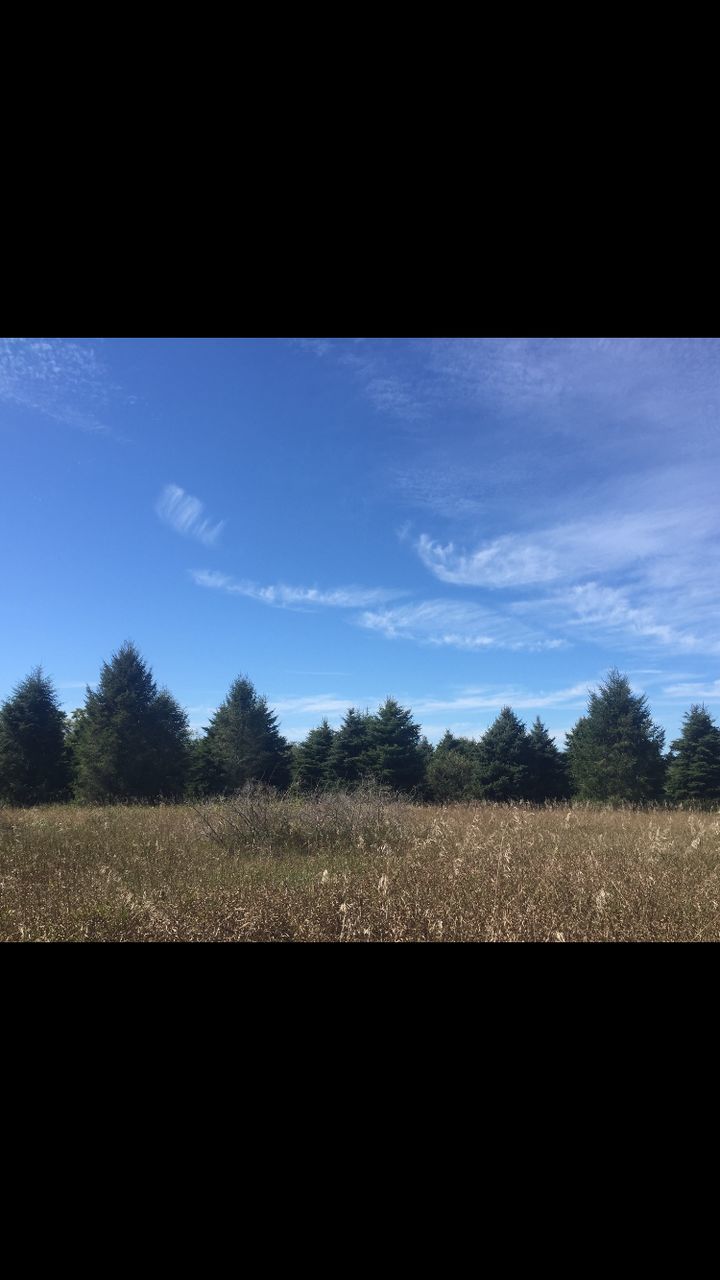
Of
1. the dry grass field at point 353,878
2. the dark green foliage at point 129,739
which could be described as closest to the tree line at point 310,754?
the dark green foliage at point 129,739

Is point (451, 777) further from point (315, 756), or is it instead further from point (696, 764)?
point (696, 764)

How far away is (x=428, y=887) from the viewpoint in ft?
13.8

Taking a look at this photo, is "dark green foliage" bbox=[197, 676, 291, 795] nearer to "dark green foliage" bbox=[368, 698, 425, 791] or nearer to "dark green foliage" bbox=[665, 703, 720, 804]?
"dark green foliage" bbox=[368, 698, 425, 791]

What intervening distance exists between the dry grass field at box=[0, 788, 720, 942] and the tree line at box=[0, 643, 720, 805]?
27.1 feet

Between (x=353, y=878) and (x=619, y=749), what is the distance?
17.2 meters

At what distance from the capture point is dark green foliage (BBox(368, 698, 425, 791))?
63.5 ft

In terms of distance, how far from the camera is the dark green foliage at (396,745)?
1936 cm

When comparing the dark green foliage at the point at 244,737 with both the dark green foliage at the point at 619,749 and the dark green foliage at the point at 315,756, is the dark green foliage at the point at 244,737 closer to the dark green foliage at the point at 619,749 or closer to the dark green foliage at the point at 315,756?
the dark green foliage at the point at 315,756

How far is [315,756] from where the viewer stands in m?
20.2

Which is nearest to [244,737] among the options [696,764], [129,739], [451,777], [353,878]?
[129,739]
